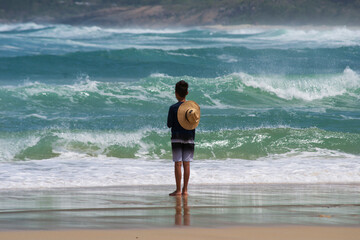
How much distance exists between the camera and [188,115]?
6.60 metres

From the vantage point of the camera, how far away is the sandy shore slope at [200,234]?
15.0 ft

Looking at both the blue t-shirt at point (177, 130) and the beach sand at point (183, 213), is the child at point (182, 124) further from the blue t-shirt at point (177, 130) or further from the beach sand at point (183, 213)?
the beach sand at point (183, 213)

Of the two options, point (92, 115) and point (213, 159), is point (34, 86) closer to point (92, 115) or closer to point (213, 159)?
point (92, 115)

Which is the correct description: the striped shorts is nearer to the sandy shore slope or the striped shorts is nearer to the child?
the child

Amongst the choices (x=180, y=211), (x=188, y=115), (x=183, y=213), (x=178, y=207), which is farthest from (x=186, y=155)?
(x=183, y=213)

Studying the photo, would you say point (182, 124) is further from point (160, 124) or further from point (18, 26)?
point (18, 26)

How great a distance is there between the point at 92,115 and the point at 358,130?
19.3 feet

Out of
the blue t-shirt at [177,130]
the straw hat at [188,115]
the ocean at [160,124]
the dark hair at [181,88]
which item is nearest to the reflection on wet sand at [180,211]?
the blue t-shirt at [177,130]

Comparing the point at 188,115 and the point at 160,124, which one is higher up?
the point at 188,115

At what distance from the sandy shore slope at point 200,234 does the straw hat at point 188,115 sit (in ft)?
6.33

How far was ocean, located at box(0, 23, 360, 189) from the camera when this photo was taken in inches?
351

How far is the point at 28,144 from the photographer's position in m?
11.4

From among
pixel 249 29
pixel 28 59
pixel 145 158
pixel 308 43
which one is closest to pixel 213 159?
pixel 145 158

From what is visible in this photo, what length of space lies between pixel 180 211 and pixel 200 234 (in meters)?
1.08
